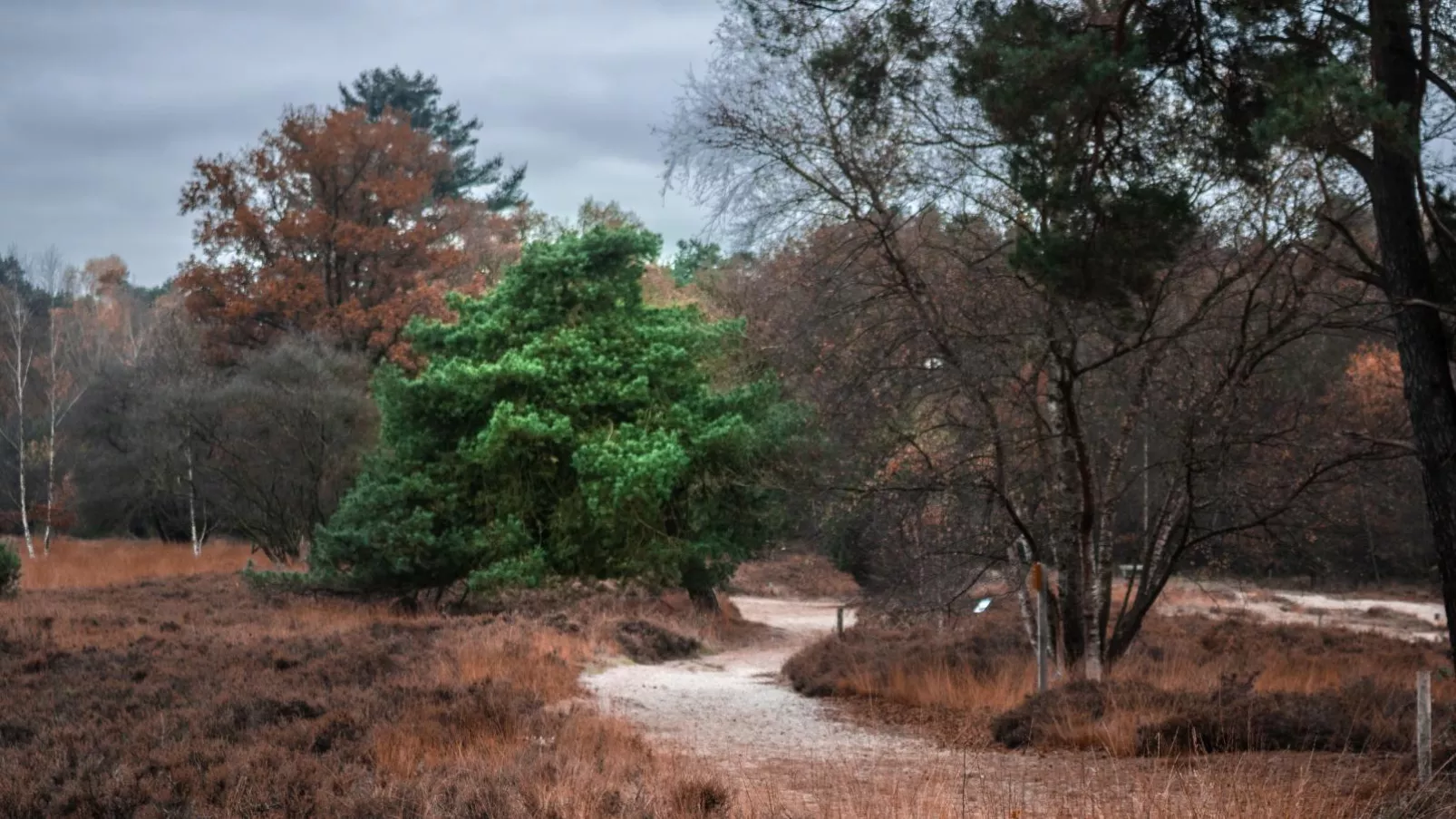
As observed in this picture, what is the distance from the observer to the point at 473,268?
45469 mm

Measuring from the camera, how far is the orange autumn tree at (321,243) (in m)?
38.6

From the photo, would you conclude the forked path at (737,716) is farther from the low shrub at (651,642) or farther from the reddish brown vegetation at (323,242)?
the reddish brown vegetation at (323,242)

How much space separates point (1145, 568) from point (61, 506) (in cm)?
3771

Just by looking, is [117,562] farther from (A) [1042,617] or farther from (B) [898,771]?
(B) [898,771]

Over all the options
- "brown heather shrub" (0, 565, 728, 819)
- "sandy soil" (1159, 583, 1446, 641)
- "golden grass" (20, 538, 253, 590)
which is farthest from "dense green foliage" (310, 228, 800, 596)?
"sandy soil" (1159, 583, 1446, 641)

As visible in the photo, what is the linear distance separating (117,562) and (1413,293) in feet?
102

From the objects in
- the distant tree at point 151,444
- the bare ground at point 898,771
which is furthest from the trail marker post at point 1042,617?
the distant tree at point 151,444

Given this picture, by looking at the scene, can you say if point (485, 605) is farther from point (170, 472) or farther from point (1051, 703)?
point (170, 472)

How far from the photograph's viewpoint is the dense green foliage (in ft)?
76.4

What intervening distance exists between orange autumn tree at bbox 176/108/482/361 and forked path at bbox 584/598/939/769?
2097cm

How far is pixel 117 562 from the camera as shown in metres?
33.4

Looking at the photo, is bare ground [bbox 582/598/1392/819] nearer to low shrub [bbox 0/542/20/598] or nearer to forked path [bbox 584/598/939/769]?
forked path [bbox 584/598/939/769]

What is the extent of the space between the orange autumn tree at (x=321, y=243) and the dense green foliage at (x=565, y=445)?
13.3 meters

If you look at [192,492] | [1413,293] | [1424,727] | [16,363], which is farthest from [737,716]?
[16,363]
